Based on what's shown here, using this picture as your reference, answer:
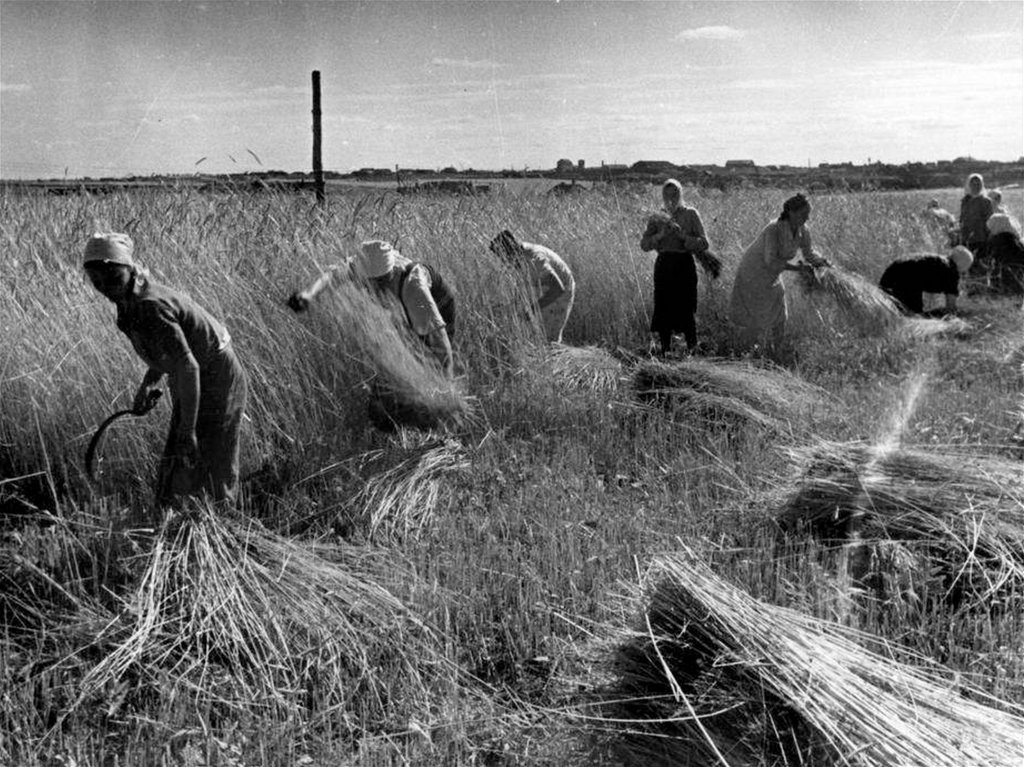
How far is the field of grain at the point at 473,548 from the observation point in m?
2.92

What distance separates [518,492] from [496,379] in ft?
5.60

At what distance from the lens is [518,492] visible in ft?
16.1

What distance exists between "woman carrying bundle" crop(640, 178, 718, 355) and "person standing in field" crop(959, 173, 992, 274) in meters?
5.69

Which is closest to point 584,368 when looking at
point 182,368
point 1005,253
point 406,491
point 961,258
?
point 406,491

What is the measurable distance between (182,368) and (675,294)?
496cm

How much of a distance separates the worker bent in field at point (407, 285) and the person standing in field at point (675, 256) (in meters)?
2.79

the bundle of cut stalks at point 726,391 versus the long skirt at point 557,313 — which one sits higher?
the long skirt at point 557,313

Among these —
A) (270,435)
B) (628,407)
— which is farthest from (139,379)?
(628,407)

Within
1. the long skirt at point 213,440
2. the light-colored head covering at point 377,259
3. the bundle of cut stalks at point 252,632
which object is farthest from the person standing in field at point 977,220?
the bundle of cut stalks at point 252,632

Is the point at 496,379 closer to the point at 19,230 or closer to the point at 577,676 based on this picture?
the point at 19,230

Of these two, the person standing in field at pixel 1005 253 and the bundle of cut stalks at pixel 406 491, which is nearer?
the bundle of cut stalks at pixel 406 491

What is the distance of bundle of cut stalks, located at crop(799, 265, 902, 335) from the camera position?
345 inches

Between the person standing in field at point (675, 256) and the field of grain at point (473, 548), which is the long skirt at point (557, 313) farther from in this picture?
the person standing in field at point (675, 256)

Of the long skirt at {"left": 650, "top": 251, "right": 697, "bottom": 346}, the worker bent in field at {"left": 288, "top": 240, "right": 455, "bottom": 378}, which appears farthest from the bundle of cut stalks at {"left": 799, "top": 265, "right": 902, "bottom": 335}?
the worker bent in field at {"left": 288, "top": 240, "right": 455, "bottom": 378}
